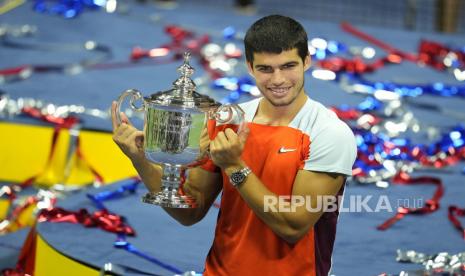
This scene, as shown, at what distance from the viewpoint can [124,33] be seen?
23.5 feet

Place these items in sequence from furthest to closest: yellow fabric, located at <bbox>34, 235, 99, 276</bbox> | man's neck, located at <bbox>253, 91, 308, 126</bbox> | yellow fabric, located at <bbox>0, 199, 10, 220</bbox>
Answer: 1. yellow fabric, located at <bbox>0, 199, 10, 220</bbox>
2. yellow fabric, located at <bbox>34, 235, 99, 276</bbox>
3. man's neck, located at <bbox>253, 91, 308, 126</bbox>

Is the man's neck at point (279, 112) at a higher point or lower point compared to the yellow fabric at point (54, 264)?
higher

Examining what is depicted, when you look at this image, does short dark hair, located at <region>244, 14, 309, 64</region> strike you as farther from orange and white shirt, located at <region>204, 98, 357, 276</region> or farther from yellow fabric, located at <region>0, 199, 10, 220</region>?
yellow fabric, located at <region>0, 199, 10, 220</region>

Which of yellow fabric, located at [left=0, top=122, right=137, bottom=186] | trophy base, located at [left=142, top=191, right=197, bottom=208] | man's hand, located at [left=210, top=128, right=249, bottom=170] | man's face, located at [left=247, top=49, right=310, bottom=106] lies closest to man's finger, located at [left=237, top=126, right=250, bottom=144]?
man's hand, located at [left=210, top=128, right=249, bottom=170]

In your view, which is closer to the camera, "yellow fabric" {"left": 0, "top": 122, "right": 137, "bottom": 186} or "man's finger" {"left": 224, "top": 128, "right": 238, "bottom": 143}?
"man's finger" {"left": 224, "top": 128, "right": 238, "bottom": 143}

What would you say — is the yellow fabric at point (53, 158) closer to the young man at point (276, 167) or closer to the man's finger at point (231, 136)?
the young man at point (276, 167)

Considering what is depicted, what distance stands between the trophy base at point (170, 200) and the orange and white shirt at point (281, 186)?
0.09 metres

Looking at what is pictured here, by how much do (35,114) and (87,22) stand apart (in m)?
1.89

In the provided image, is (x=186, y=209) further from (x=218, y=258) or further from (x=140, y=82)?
(x=140, y=82)

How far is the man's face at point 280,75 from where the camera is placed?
2.64 metres

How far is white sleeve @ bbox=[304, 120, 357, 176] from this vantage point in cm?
264

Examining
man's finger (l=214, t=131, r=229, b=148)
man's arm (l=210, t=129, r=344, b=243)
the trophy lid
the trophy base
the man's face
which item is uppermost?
the man's face

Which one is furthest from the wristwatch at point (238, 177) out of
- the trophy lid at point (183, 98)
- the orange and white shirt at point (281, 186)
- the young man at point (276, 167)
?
the trophy lid at point (183, 98)

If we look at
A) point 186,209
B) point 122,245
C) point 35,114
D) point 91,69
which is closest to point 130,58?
point 91,69
